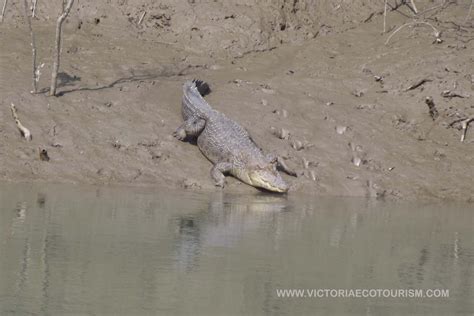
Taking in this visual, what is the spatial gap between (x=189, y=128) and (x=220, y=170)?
0.89 metres

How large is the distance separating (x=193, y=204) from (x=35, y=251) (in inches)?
124

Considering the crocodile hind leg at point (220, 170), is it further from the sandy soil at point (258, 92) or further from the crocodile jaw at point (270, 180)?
the crocodile jaw at point (270, 180)

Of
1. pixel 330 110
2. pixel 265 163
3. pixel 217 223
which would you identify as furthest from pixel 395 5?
pixel 217 223

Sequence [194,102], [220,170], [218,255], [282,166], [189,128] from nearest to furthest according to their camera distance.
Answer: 1. [218,255]
2. [220,170]
3. [282,166]
4. [189,128]
5. [194,102]

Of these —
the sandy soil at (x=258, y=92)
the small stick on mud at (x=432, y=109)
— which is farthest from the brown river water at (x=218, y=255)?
the small stick on mud at (x=432, y=109)

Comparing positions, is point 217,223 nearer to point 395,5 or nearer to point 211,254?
point 211,254

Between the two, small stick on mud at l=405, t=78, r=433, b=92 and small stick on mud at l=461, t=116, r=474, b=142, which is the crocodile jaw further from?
small stick on mud at l=405, t=78, r=433, b=92

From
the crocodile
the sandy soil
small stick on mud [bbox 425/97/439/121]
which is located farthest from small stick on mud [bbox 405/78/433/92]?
the crocodile

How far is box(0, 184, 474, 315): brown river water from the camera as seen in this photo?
21.3 feet

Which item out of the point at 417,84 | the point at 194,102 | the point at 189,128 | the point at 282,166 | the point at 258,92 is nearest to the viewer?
the point at 282,166

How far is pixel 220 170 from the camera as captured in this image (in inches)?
484

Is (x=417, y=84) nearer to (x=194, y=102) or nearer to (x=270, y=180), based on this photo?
(x=194, y=102)

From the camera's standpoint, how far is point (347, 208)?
11055 mm

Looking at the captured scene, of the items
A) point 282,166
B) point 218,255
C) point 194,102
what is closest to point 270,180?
Answer: point 282,166
